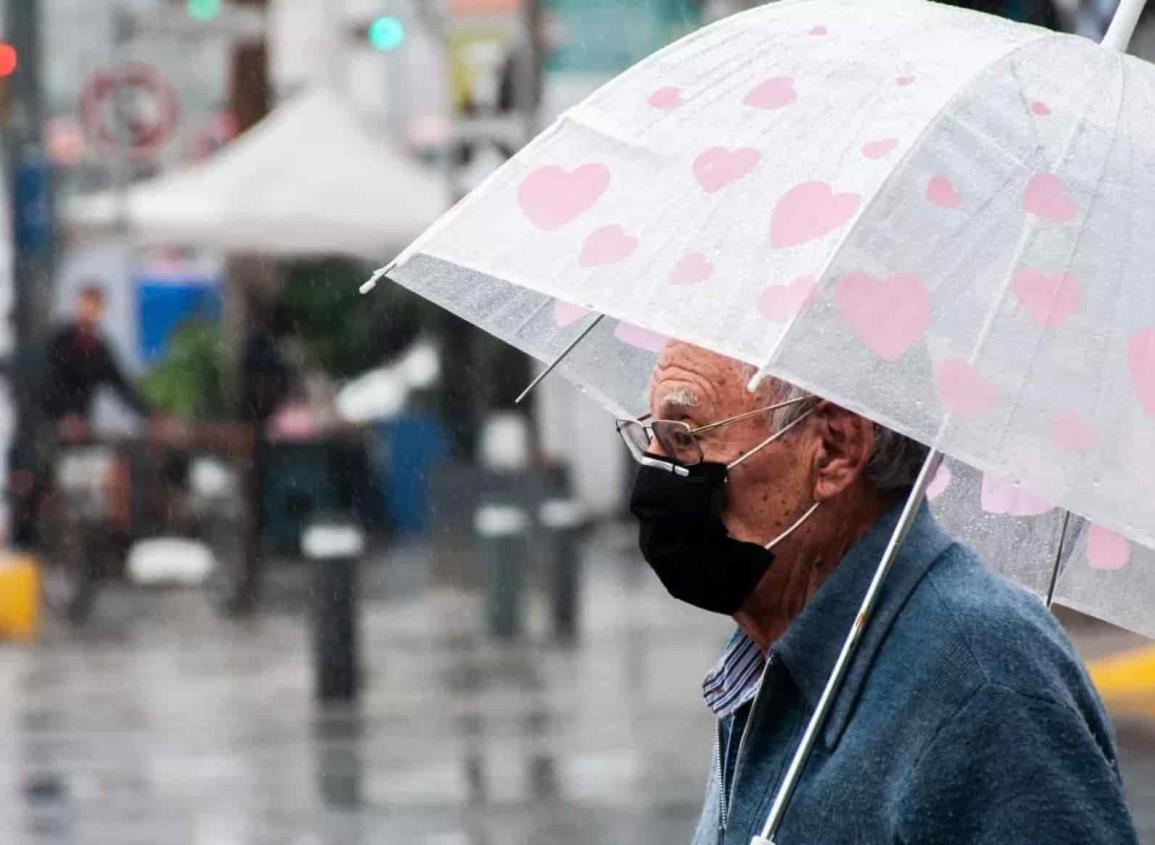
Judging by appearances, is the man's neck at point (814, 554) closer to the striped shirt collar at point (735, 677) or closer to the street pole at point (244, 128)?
the striped shirt collar at point (735, 677)

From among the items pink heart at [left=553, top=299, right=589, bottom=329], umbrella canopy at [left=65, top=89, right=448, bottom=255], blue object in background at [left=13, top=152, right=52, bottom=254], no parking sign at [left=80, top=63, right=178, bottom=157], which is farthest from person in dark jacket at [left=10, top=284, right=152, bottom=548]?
pink heart at [left=553, top=299, right=589, bottom=329]

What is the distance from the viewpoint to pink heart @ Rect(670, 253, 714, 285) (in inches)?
105

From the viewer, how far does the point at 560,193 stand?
2910 mm

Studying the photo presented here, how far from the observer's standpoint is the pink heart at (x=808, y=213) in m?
2.61

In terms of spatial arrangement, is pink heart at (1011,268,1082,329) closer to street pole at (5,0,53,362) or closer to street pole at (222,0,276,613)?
street pole at (5,0,53,362)

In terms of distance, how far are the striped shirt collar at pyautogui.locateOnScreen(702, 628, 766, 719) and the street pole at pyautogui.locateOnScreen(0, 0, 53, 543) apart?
16.8 metres

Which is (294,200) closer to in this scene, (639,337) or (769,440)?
(639,337)

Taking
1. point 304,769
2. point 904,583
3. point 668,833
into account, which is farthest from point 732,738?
point 304,769

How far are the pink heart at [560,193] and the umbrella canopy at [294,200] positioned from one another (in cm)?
1650

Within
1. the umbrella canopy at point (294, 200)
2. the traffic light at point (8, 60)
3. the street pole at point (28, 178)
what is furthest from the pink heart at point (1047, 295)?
the traffic light at point (8, 60)

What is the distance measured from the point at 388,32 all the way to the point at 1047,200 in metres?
20.5

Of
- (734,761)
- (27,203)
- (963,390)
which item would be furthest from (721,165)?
(27,203)

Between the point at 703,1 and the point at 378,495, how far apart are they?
Result: 21.8 ft

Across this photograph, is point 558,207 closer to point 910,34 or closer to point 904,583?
point 910,34
